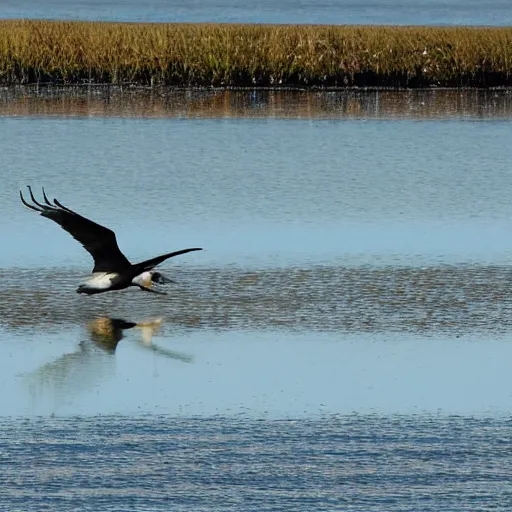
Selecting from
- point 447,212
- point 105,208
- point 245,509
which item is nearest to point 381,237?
point 447,212

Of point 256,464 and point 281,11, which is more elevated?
point 256,464

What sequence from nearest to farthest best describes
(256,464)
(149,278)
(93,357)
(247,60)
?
(256,464), (93,357), (149,278), (247,60)

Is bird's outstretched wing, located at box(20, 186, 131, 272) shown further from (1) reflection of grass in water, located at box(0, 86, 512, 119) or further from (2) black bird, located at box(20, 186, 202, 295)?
(1) reflection of grass in water, located at box(0, 86, 512, 119)

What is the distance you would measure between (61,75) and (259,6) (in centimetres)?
3336

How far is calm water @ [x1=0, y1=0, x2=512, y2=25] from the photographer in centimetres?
4135

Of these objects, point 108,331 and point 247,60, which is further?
point 247,60

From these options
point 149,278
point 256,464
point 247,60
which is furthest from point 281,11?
point 256,464

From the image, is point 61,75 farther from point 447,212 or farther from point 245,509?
point 245,509

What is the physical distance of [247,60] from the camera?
68.5 feet

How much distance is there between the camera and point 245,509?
444 centimetres

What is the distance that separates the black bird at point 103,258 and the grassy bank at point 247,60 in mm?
13619

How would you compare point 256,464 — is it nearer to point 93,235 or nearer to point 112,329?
point 112,329

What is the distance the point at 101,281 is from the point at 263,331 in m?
0.82

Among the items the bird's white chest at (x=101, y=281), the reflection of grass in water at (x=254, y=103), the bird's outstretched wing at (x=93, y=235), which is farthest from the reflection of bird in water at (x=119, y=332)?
the reflection of grass in water at (x=254, y=103)
